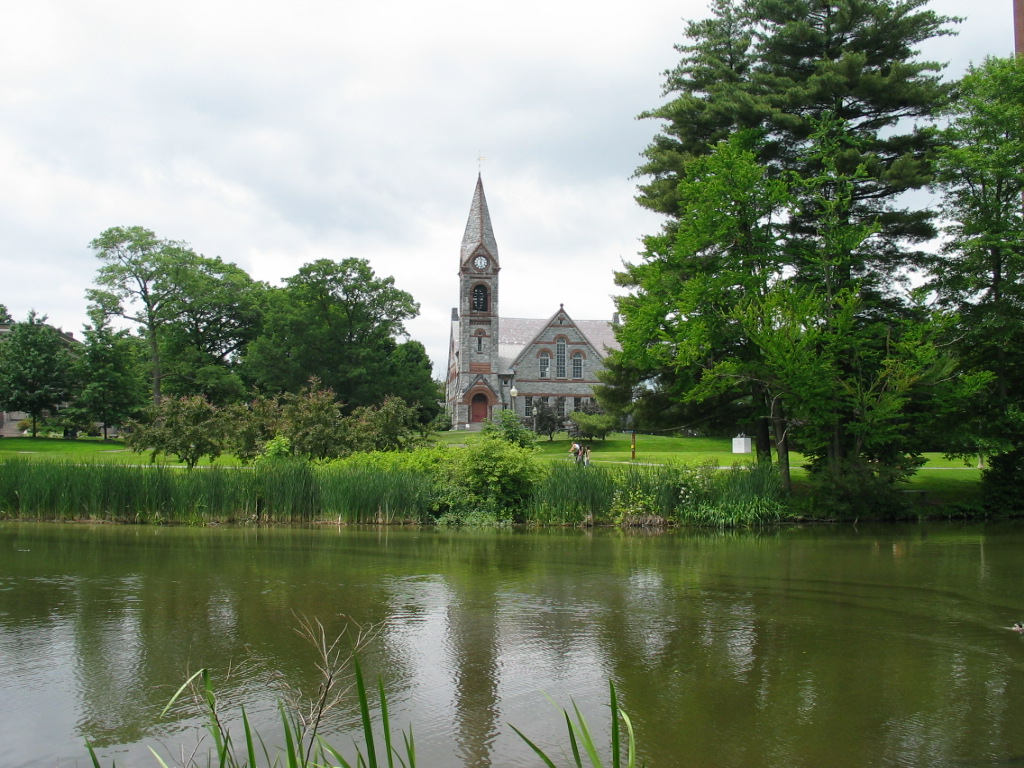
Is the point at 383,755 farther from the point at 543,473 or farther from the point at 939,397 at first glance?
the point at 939,397

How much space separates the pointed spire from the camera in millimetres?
67562

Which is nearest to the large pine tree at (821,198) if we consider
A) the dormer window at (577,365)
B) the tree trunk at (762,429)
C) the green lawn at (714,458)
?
the tree trunk at (762,429)

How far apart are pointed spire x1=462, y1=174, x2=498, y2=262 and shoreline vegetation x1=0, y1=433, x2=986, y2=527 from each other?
161 ft

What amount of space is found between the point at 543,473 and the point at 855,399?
25.8ft

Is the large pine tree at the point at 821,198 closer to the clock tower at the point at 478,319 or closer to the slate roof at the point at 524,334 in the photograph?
the clock tower at the point at 478,319

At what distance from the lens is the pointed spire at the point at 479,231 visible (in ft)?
222

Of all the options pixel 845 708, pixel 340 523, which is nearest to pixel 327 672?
pixel 845 708

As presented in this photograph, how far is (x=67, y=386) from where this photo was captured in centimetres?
4766

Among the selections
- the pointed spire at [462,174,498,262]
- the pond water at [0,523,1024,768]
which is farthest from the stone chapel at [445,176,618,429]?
the pond water at [0,523,1024,768]

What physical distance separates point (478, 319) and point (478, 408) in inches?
293

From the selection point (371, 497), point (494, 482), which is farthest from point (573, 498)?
point (371, 497)

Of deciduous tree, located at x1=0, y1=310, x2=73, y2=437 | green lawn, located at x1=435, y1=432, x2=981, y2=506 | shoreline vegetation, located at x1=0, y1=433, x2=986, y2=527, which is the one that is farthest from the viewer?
deciduous tree, located at x1=0, y1=310, x2=73, y2=437

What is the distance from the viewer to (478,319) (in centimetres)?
6856

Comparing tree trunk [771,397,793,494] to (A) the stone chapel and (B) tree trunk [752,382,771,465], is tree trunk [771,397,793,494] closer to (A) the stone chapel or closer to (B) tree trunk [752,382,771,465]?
(B) tree trunk [752,382,771,465]
